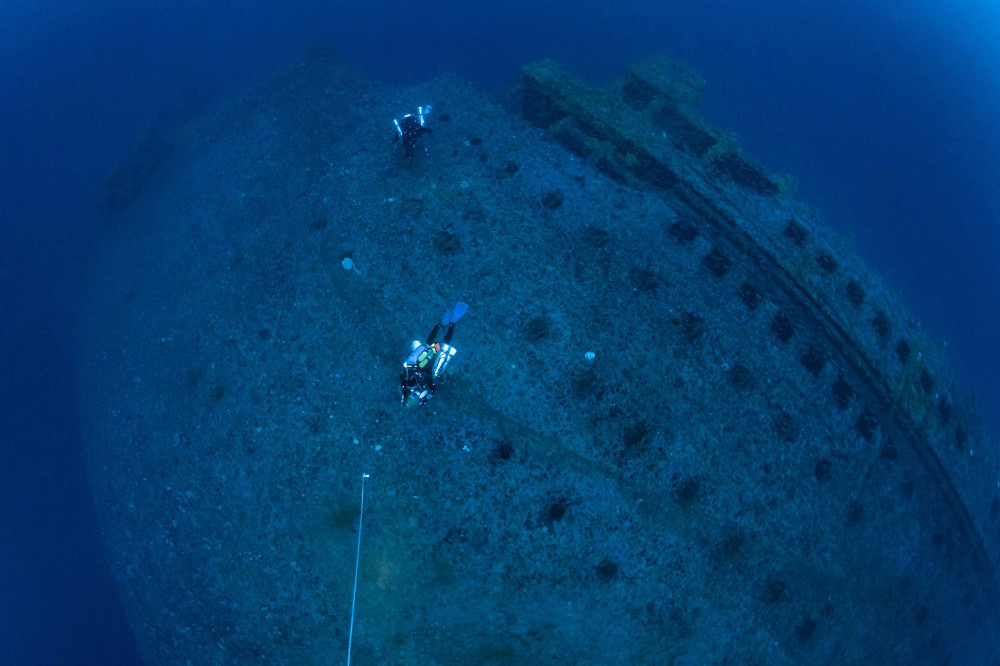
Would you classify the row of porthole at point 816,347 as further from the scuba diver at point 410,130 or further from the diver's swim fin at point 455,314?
the scuba diver at point 410,130

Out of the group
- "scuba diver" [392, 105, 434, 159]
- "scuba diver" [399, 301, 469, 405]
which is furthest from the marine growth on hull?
"scuba diver" [399, 301, 469, 405]

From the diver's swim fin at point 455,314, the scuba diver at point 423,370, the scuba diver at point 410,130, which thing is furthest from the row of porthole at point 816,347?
the scuba diver at point 410,130

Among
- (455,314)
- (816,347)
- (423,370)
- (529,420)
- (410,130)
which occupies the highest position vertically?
(410,130)

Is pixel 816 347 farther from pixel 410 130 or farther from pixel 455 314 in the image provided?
pixel 410 130

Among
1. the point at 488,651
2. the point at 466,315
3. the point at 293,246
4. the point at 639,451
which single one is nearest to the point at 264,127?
the point at 293,246

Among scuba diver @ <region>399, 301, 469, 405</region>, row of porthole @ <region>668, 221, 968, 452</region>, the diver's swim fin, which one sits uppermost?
row of porthole @ <region>668, 221, 968, 452</region>

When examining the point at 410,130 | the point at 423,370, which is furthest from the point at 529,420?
the point at 410,130

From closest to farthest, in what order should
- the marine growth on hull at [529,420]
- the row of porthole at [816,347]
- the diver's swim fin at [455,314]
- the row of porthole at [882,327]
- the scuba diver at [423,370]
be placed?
the scuba diver at [423,370] → the marine growth on hull at [529,420] → the diver's swim fin at [455,314] → the row of porthole at [816,347] → the row of porthole at [882,327]

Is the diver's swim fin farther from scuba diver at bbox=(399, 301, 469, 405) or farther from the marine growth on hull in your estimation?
scuba diver at bbox=(399, 301, 469, 405)
